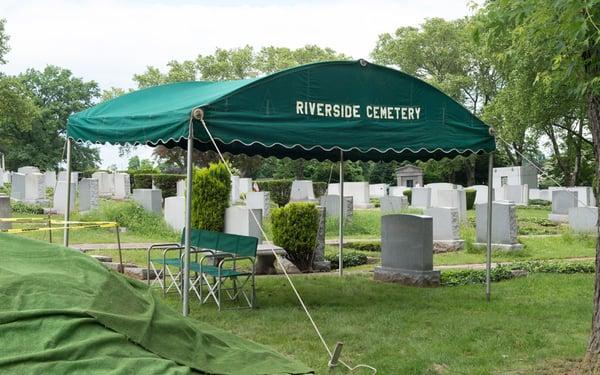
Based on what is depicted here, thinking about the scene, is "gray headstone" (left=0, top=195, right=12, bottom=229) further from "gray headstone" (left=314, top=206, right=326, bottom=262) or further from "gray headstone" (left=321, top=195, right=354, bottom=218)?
"gray headstone" (left=321, top=195, right=354, bottom=218)

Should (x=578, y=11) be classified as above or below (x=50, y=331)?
above

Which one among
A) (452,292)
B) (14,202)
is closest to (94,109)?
(452,292)

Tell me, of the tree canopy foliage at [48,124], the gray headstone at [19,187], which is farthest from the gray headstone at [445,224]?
the tree canopy foliage at [48,124]

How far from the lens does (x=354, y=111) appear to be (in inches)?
309

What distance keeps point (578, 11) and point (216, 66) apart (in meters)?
46.5

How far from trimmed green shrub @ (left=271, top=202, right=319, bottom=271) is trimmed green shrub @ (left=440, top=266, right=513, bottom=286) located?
2507 millimetres

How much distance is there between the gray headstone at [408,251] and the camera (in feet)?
33.6

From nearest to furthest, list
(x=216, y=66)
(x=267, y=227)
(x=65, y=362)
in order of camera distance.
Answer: (x=65, y=362)
(x=267, y=227)
(x=216, y=66)

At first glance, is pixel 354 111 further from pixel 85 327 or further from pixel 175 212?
pixel 175 212

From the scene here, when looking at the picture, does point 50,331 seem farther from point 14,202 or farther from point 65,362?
point 14,202

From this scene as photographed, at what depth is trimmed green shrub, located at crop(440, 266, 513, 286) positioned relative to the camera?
10.5m

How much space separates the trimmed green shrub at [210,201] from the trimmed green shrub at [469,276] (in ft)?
15.6

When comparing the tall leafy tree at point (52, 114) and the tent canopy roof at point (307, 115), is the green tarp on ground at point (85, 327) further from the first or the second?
the tall leafy tree at point (52, 114)

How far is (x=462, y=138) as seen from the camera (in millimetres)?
8531
